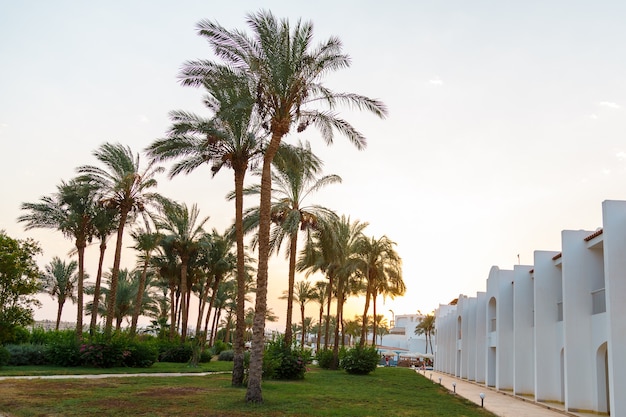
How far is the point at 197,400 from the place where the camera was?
52.6ft

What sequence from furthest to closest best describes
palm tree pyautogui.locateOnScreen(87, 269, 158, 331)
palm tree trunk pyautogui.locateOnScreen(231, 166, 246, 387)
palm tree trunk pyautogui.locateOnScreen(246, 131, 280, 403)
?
1. palm tree pyautogui.locateOnScreen(87, 269, 158, 331)
2. palm tree trunk pyautogui.locateOnScreen(231, 166, 246, 387)
3. palm tree trunk pyautogui.locateOnScreen(246, 131, 280, 403)

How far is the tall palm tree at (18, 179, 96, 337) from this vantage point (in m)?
30.8

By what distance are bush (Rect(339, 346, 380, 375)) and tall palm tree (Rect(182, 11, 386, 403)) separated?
1870cm

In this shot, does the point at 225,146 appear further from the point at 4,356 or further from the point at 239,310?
the point at 4,356

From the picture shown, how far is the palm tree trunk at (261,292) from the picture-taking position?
51.9ft

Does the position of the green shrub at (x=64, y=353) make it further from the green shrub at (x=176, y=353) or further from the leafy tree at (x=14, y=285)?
the green shrub at (x=176, y=353)

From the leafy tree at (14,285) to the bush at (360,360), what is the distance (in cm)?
1825

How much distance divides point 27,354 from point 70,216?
305 inches

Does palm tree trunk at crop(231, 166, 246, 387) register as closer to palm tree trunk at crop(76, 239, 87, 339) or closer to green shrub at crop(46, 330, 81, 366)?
green shrub at crop(46, 330, 81, 366)

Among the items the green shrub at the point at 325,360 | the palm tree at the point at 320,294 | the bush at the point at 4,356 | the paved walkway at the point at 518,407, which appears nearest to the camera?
the paved walkway at the point at 518,407

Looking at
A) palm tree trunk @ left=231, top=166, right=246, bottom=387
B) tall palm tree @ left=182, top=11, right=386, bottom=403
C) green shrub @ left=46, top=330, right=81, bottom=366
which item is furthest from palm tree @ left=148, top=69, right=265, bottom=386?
green shrub @ left=46, top=330, right=81, bottom=366

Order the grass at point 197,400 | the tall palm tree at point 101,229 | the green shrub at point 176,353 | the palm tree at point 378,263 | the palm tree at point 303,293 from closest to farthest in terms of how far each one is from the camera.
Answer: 1. the grass at point 197,400
2. the tall palm tree at point 101,229
3. the green shrub at point 176,353
4. the palm tree at point 378,263
5. the palm tree at point 303,293

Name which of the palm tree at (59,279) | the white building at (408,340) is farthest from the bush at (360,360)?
the white building at (408,340)

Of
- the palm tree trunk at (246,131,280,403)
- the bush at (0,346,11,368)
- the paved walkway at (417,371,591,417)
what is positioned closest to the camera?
the palm tree trunk at (246,131,280,403)
